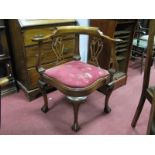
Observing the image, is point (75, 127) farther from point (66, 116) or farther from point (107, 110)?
point (107, 110)

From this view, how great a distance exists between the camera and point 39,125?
1634 mm

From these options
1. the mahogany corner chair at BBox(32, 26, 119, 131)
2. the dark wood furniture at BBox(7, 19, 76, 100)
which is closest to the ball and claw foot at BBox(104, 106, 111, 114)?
the mahogany corner chair at BBox(32, 26, 119, 131)

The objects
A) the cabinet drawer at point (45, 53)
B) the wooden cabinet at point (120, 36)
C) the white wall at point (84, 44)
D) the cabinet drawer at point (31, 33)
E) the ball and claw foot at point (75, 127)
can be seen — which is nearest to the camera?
the ball and claw foot at point (75, 127)

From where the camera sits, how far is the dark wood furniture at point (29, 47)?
1672 mm

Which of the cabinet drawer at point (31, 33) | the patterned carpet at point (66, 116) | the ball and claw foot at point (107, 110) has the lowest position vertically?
the patterned carpet at point (66, 116)

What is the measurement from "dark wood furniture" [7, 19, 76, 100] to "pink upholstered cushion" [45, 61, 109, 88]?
33cm

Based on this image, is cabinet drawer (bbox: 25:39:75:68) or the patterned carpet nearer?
the patterned carpet

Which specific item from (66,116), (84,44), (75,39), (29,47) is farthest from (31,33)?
(66,116)

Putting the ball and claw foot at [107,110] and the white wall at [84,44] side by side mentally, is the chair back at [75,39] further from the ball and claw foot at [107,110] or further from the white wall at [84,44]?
the ball and claw foot at [107,110]

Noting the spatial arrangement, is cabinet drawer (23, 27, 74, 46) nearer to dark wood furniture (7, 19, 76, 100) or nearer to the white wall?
dark wood furniture (7, 19, 76, 100)

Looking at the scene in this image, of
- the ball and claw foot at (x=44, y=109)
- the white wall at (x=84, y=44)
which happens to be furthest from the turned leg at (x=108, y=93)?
the white wall at (x=84, y=44)

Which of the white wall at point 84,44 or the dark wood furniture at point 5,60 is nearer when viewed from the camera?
the dark wood furniture at point 5,60

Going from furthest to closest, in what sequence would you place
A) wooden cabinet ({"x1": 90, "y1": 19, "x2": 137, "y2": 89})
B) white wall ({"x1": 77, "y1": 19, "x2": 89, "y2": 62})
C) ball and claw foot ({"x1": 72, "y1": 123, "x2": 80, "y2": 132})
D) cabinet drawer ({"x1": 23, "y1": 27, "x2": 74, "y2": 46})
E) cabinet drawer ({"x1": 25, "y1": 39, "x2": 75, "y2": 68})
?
white wall ({"x1": 77, "y1": 19, "x2": 89, "y2": 62}), wooden cabinet ({"x1": 90, "y1": 19, "x2": 137, "y2": 89}), cabinet drawer ({"x1": 25, "y1": 39, "x2": 75, "y2": 68}), cabinet drawer ({"x1": 23, "y1": 27, "x2": 74, "y2": 46}), ball and claw foot ({"x1": 72, "y1": 123, "x2": 80, "y2": 132})

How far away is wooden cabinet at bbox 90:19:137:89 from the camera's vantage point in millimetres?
1891
